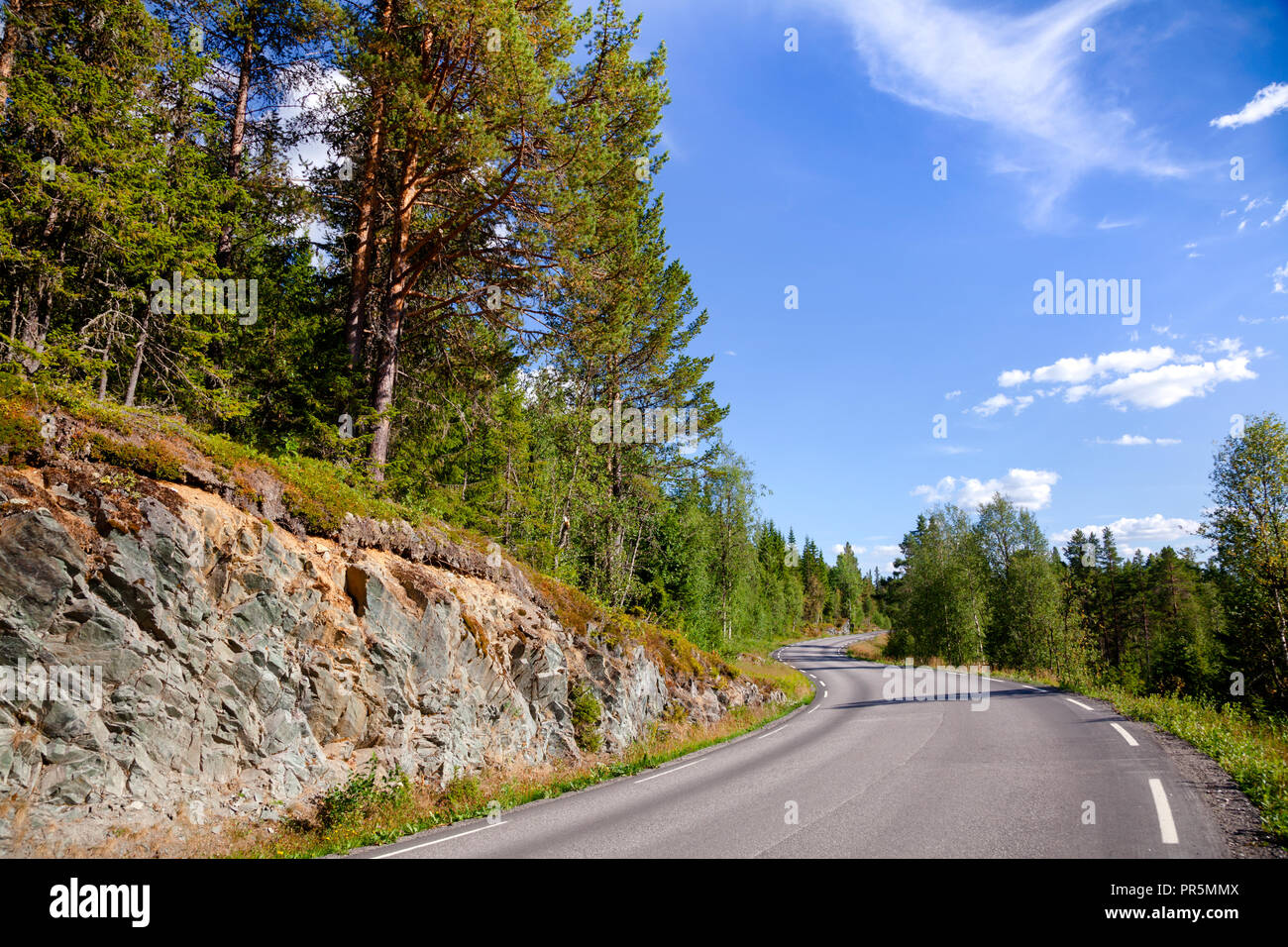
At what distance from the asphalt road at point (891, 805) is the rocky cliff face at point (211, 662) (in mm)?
2206

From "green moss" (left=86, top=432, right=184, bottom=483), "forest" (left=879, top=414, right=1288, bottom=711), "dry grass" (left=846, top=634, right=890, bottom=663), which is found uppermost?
"green moss" (left=86, top=432, right=184, bottom=483)

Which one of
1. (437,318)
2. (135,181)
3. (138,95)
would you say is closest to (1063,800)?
(437,318)

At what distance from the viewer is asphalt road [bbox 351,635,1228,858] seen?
6.10 metres

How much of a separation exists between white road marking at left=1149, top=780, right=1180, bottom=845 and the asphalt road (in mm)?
27

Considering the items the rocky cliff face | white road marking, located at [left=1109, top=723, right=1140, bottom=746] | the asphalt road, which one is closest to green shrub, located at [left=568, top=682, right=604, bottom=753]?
the rocky cliff face

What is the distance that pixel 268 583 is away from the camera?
28.7 ft

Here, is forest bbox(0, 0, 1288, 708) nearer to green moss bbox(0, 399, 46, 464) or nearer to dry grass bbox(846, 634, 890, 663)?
green moss bbox(0, 399, 46, 464)

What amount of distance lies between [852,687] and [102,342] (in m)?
27.0

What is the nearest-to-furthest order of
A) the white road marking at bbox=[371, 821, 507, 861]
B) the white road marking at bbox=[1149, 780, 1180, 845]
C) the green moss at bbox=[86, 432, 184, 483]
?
1. the white road marking at bbox=[1149, 780, 1180, 845]
2. the white road marking at bbox=[371, 821, 507, 861]
3. the green moss at bbox=[86, 432, 184, 483]

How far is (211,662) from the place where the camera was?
25.3 feet

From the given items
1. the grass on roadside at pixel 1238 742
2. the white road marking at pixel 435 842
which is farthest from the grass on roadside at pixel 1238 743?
the white road marking at pixel 435 842

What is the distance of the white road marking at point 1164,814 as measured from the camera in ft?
19.2

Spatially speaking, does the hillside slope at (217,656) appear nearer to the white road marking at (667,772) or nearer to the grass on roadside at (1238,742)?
the white road marking at (667,772)
